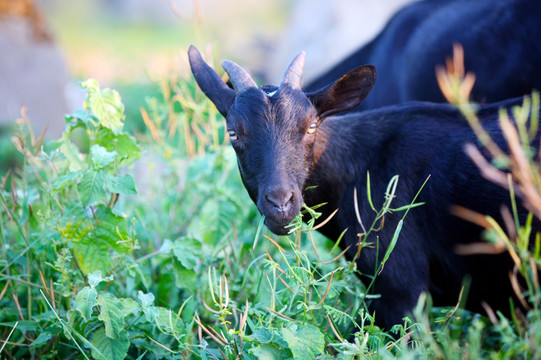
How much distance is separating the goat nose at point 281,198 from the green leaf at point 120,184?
35.4 inches

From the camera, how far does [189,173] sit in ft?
17.6

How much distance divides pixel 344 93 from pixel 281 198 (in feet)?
3.41

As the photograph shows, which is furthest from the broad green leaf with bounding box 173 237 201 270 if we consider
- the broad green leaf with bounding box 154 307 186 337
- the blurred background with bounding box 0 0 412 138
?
the blurred background with bounding box 0 0 412 138

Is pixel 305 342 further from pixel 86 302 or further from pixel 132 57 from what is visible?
pixel 132 57

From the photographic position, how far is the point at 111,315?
3275 millimetres

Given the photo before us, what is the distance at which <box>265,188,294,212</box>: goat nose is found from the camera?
3285mm

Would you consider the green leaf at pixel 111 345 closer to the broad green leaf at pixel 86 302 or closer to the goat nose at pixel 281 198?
the broad green leaf at pixel 86 302

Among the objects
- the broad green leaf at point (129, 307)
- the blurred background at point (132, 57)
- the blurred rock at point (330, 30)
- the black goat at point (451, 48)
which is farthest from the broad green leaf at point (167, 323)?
the blurred rock at point (330, 30)

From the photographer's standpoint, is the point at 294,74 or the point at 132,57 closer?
the point at 294,74

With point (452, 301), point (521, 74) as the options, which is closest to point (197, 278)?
point (452, 301)

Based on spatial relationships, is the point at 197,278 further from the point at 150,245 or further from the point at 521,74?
the point at 521,74

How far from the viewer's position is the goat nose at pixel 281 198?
329 cm

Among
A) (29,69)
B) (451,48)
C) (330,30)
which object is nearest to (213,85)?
(451,48)

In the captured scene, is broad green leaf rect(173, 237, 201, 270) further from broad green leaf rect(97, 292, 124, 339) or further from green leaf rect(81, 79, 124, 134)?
green leaf rect(81, 79, 124, 134)
